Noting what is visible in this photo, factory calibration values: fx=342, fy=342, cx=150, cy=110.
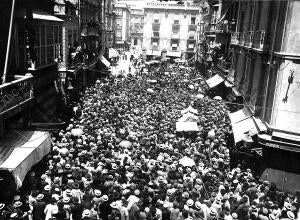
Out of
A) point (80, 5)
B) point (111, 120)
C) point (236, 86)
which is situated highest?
point (80, 5)

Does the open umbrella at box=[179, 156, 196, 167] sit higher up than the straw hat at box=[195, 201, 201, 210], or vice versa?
the straw hat at box=[195, 201, 201, 210]

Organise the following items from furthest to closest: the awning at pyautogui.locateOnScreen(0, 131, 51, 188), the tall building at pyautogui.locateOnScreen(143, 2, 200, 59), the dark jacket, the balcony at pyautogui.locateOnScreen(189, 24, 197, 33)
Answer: the balcony at pyautogui.locateOnScreen(189, 24, 197, 33)
the tall building at pyautogui.locateOnScreen(143, 2, 200, 59)
the awning at pyautogui.locateOnScreen(0, 131, 51, 188)
the dark jacket

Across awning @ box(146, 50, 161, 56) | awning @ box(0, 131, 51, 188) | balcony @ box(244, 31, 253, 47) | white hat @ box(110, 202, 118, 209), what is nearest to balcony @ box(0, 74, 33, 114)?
awning @ box(0, 131, 51, 188)

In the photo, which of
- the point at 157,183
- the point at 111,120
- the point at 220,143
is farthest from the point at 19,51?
the point at 220,143

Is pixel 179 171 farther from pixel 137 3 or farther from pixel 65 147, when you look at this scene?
pixel 137 3

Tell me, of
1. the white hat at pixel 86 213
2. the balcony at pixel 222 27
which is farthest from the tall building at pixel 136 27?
the white hat at pixel 86 213

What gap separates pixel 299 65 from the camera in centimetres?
1459

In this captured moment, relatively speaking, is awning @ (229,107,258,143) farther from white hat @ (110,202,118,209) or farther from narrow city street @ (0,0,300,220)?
white hat @ (110,202,118,209)

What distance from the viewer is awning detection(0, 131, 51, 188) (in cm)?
1146

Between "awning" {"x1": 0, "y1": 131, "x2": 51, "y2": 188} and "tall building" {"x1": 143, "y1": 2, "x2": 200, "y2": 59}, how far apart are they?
6259cm

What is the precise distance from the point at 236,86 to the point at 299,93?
38.7 feet

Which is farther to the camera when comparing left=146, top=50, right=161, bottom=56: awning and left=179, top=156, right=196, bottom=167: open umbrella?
left=146, top=50, right=161, bottom=56: awning

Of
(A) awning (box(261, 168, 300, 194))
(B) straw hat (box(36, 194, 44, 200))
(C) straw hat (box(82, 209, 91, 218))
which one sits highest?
(B) straw hat (box(36, 194, 44, 200))

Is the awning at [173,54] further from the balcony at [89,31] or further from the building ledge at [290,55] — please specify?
the building ledge at [290,55]
